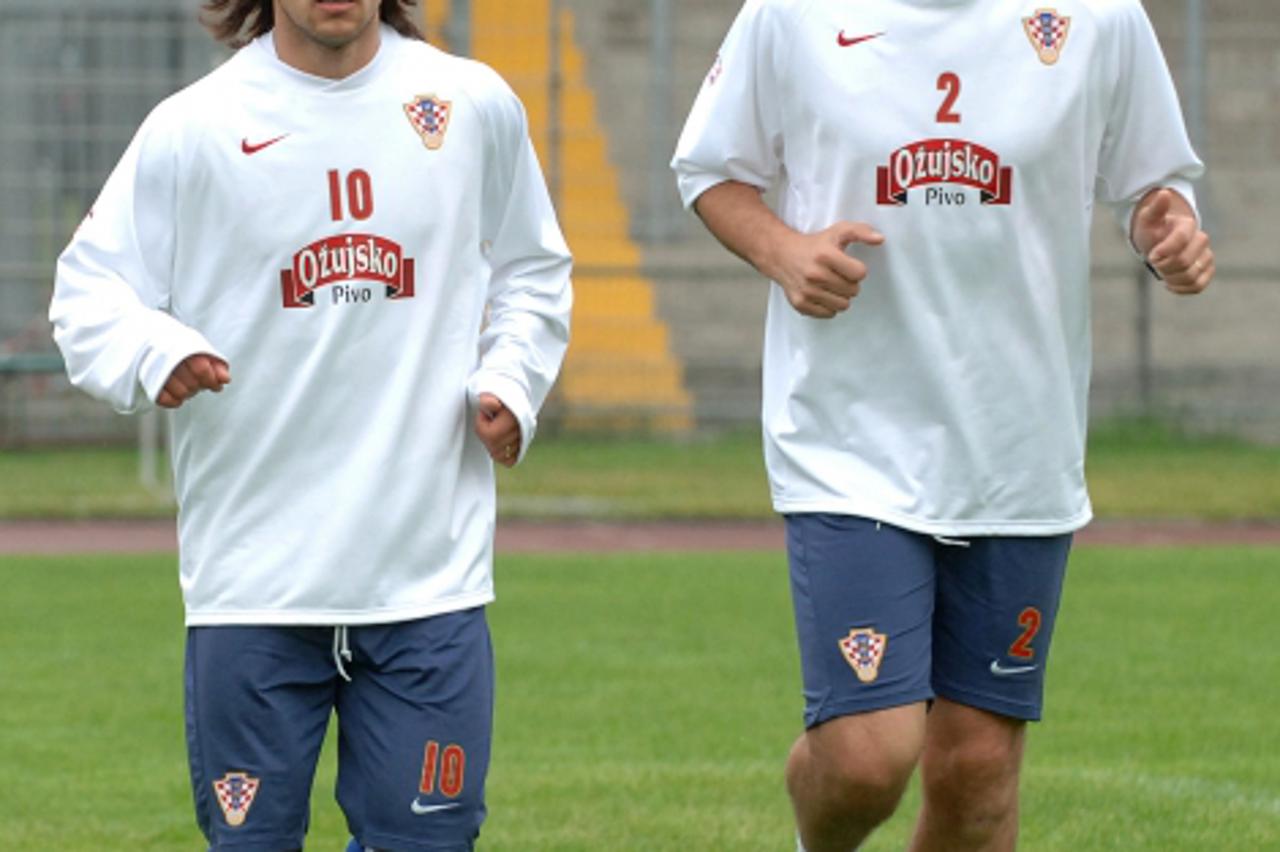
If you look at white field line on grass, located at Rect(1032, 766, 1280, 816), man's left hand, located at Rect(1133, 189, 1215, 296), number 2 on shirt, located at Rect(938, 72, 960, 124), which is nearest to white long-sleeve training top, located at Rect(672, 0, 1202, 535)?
number 2 on shirt, located at Rect(938, 72, 960, 124)

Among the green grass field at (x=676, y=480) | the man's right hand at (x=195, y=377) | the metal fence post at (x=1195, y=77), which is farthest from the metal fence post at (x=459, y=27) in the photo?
the man's right hand at (x=195, y=377)

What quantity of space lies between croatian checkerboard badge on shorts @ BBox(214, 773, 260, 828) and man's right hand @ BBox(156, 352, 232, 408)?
0.70 metres

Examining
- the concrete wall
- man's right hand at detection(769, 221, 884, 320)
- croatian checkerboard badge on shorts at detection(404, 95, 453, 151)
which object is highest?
croatian checkerboard badge on shorts at detection(404, 95, 453, 151)

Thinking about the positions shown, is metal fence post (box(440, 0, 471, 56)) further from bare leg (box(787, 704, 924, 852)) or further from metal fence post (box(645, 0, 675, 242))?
bare leg (box(787, 704, 924, 852))

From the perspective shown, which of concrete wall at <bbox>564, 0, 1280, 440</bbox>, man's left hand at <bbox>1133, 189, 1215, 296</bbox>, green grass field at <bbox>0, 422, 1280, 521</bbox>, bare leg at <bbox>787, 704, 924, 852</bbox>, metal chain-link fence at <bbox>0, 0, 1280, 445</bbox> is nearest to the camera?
bare leg at <bbox>787, 704, 924, 852</bbox>

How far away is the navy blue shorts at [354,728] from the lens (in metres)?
4.88

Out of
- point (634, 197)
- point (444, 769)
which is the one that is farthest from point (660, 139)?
point (444, 769)

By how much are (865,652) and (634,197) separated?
16693mm

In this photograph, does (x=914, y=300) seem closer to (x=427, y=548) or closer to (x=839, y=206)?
(x=839, y=206)

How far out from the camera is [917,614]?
17.7 feet

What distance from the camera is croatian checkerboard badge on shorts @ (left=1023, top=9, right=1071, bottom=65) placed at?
5.43m

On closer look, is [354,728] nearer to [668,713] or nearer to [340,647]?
[340,647]

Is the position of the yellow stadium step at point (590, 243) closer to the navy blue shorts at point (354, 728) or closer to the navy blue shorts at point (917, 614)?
the navy blue shorts at point (917, 614)

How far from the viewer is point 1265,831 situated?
23.4 feet
